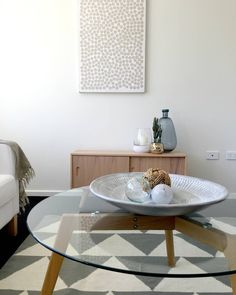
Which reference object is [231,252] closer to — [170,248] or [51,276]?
[170,248]

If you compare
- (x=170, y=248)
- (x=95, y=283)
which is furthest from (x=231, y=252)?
(x=95, y=283)

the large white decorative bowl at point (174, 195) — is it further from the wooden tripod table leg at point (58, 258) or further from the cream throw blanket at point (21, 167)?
the cream throw blanket at point (21, 167)

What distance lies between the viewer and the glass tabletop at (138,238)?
0.94 m

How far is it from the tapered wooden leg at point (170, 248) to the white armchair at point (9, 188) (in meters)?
1.14

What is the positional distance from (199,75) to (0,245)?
220 centimetres

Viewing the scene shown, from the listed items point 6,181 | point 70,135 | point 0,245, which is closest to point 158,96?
point 70,135

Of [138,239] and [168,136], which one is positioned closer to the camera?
[138,239]

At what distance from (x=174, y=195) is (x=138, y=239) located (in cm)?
28

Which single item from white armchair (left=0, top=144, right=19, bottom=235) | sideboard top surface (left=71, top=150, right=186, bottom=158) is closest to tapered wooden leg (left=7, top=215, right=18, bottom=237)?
white armchair (left=0, top=144, right=19, bottom=235)

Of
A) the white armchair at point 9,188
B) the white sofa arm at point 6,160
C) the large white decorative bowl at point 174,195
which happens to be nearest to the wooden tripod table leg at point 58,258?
the large white decorative bowl at point 174,195

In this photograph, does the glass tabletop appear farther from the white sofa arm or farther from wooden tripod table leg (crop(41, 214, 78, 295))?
the white sofa arm

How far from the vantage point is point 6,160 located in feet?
6.72

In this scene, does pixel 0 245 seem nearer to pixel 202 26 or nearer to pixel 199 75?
pixel 199 75

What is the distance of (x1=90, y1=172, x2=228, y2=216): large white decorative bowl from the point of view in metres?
1.11
